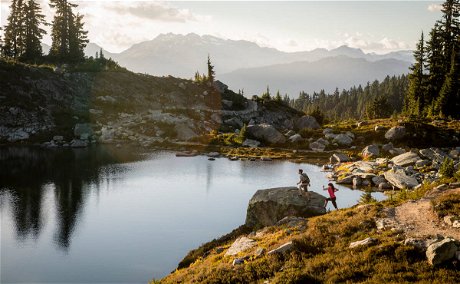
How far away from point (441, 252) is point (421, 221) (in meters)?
5.93

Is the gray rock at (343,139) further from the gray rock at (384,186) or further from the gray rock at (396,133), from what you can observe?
the gray rock at (384,186)

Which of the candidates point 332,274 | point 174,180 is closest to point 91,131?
point 174,180

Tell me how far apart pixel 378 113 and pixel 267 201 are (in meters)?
132

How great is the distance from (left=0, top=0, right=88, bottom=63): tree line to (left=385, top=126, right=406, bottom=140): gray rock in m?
108

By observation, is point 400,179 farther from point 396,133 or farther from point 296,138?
point 296,138

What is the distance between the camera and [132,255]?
36.2m

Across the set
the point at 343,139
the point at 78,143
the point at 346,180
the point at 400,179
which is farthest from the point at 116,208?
the point at 343,139

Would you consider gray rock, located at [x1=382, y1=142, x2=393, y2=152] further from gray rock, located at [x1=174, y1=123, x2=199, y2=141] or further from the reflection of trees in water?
the reflection of trees in water

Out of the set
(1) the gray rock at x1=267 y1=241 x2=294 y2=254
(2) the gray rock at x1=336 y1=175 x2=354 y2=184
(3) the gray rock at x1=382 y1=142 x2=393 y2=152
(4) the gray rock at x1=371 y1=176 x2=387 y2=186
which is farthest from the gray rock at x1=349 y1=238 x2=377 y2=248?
(3) the gray rock at x1=382 y1=142 x2=393 y2=152

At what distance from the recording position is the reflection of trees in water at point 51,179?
44531 mm

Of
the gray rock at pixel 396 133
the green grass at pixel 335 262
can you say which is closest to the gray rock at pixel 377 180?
the gray rock at pixel 396 133

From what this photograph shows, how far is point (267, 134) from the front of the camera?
105 m

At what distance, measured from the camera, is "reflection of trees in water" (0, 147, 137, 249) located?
4453cm

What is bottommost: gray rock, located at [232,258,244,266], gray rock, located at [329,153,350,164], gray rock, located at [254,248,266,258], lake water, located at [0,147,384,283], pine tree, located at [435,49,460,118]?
lake water, located at [0,147,384,283]
